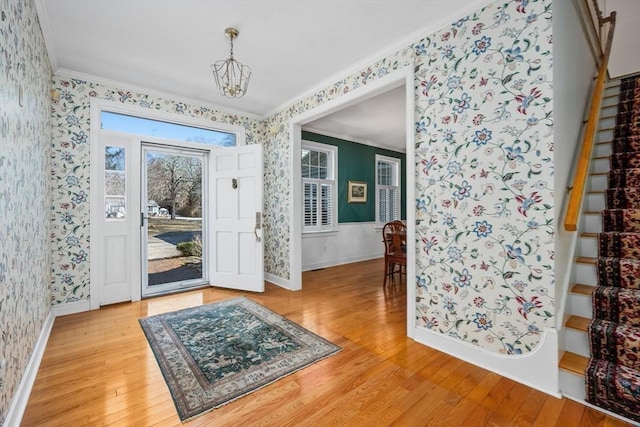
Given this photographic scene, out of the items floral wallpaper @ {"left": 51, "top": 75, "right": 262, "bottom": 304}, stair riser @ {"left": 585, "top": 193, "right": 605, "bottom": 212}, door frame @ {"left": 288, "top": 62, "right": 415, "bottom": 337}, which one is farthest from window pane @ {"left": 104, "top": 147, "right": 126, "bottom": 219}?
stair riser @ {"left": 585, "top": 193, "right": 605, "bottom": 212}

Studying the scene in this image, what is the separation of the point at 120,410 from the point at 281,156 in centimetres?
328

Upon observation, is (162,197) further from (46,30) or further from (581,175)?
(581,175)

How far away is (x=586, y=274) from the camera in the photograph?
207cm

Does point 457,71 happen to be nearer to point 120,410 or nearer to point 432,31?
point 432,31

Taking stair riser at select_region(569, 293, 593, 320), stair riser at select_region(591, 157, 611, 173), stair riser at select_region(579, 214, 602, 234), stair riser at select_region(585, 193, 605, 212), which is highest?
stair riser at select_region(591, 157, 611, 173)

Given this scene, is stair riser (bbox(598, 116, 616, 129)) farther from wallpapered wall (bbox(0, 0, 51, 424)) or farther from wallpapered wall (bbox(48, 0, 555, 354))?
wallpapered wall (bbox(0, 0, 51, 424))

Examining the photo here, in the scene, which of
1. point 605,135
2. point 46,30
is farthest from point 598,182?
point 46,30

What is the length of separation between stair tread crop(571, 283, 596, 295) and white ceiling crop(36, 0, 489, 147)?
2.15 metres

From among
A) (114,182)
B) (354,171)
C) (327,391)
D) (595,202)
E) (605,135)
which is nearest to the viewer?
(327,391)

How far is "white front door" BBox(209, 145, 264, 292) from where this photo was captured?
12.6 feet

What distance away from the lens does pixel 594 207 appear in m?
2.45

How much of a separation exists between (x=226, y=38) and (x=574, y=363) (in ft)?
11.6

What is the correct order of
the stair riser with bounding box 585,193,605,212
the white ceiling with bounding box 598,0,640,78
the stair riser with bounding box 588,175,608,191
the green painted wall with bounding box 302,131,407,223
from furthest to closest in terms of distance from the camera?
1. the green painted wall with bounding box 302,131,407,223
2. the white ceiling with bounding box 598,0,640,78
3. the stair riser with bounding box 588,175,608,191
4. the stair riser with bounding box 585,193,605,212

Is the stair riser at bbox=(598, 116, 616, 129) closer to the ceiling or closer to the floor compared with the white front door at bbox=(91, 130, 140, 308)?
closer to the ceiling
